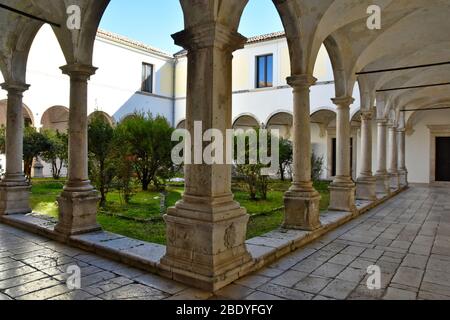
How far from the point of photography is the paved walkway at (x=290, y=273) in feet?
9.97

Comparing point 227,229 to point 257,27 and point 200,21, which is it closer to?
point 200,21

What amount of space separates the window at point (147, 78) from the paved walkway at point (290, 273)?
15757mm

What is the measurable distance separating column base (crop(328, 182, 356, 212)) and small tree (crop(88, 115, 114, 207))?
15.8 ft

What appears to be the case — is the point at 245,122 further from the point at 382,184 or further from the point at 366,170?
the point at 366,170

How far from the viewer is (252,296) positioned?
3006 millimetres

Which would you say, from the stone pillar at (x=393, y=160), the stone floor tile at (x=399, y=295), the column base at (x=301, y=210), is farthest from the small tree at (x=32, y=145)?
the stone pillar at (x=393, y=160)

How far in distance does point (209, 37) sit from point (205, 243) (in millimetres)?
1957

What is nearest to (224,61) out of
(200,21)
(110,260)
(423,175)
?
(200,21)

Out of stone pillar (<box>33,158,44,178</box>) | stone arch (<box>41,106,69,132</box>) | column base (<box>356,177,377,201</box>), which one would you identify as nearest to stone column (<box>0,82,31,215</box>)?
column base (<box>356,177,377,201</box>)

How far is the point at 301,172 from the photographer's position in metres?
5.38

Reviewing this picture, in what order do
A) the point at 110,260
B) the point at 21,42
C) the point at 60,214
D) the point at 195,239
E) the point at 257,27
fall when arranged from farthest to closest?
the point at 257,27 → the point at 21,42 → the point at 60,214 → the point at 110,260 → the point at 195,239

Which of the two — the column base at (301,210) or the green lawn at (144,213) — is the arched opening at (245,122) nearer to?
the green lawn at (144,213)

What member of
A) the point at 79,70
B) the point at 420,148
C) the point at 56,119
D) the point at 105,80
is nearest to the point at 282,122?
the point at 420,148

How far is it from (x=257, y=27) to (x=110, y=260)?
18.1 meters
